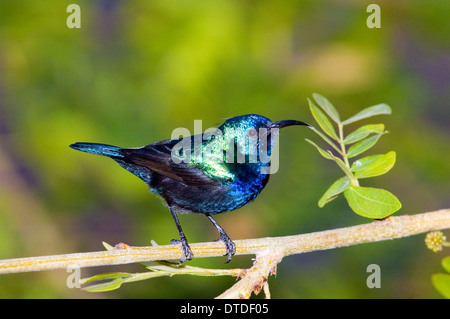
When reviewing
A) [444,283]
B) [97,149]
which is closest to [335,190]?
[444,283]

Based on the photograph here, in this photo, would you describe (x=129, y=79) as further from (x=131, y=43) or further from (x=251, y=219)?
(x=251, y=219)

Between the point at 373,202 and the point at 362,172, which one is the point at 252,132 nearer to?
the point at 362,172

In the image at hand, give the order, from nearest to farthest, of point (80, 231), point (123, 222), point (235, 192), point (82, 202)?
point (235, 192), point (82, 202), point (80, 231), point (123, 222)

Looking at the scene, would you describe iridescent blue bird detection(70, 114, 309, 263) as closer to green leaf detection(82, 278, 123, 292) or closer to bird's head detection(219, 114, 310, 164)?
bird's head detection(219, 114, 310, 164)

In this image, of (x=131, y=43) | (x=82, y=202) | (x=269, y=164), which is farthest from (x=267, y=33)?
(x=82, y=202)

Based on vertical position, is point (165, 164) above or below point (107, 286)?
above

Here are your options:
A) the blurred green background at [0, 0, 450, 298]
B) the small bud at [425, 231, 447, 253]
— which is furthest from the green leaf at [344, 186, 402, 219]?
the blurred green background at [0, 0, 450, 298]
